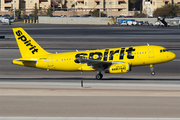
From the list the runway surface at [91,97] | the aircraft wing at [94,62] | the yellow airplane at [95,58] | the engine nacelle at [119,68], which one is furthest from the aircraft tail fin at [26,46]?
the engine nacelle at [119,68]

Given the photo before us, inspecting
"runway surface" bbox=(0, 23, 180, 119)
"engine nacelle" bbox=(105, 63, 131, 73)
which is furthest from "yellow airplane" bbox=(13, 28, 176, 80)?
"runway surface" bbox=(0, 23, 180, 119)

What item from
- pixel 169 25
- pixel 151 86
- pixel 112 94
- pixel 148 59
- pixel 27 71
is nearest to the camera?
pixel 112 94

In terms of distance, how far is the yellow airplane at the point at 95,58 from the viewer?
149 ft

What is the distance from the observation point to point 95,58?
46125mm

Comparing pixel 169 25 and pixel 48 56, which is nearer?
pixel 48 56

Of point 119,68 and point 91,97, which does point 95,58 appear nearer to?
point 119,68

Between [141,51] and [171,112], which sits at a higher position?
[141,51]

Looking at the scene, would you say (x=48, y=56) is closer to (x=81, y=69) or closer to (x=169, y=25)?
(x=81, y=69)

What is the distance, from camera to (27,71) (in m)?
55.5

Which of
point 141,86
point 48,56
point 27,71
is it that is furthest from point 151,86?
point 27,71

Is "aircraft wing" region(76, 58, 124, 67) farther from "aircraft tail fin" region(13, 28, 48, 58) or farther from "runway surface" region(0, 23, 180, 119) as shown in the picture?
"aircraft tail fin" region(13, 28, 48, 58)

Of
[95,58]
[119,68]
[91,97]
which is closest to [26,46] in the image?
[95,58]

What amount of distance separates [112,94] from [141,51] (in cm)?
1261

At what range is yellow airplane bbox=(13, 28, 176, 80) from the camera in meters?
45.5
